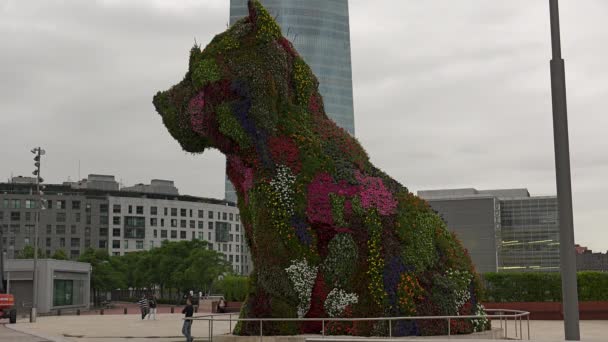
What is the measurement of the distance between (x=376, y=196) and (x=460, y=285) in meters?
3.51

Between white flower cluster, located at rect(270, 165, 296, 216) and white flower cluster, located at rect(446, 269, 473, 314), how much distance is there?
16.3 feet

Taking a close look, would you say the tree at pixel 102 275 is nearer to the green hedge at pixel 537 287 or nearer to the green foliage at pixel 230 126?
the green hedge at pixel 537 287

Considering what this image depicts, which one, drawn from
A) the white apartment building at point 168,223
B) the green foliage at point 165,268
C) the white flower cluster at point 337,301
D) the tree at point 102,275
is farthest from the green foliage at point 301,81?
the white apartment building at point 168,223

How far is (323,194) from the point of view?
19.9 m

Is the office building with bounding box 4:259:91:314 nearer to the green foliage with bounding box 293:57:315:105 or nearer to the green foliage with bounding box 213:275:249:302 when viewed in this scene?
the green foliage with bounding box 213:275:249:302

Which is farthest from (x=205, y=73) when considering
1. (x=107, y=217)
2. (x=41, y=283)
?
(x=107, y=217)

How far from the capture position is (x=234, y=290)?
4950 cm

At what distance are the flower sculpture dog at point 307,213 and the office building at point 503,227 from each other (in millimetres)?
88149

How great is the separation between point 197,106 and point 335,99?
496 feet

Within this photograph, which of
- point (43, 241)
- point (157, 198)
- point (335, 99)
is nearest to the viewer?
point (43, 241)

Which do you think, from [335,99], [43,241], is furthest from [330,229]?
[335,99]

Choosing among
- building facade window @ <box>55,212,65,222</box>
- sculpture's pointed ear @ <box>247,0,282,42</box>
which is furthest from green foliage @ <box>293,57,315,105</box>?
building facade window @ <box>55,212,65,222</box>

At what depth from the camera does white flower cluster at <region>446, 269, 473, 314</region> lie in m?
19.8

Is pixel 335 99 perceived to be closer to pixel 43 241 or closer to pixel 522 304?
pixel 43 241
